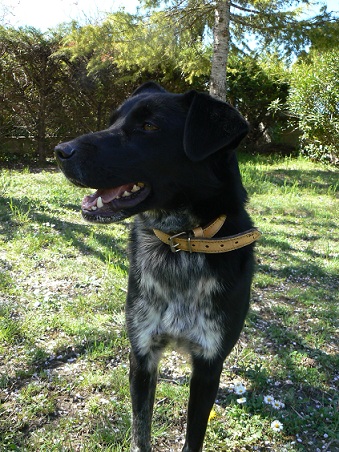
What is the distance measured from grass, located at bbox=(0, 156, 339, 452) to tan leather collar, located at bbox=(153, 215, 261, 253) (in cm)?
100

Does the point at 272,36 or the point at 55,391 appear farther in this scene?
the point at 272,36

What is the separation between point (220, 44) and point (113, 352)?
16.9ft

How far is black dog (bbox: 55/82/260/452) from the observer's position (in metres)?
1.72

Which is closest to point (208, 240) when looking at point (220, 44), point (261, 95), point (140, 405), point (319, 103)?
point (140, 405)

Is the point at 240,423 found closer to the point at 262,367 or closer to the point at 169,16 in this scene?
the point at 262,367

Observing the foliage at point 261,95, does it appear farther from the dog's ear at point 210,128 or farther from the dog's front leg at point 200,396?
the dog's front leg at point 200,396

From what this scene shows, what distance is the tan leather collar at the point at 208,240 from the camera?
179cm

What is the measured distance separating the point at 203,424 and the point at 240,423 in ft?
1.46

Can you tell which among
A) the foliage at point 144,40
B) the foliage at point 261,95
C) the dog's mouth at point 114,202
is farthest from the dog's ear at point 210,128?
the foliage at point 261,95

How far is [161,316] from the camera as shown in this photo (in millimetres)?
1923

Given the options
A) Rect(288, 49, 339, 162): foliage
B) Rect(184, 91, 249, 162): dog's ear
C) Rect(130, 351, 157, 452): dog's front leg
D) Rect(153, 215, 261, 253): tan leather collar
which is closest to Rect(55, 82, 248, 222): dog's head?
Rect(184, 91, 249, 162): dog's ear

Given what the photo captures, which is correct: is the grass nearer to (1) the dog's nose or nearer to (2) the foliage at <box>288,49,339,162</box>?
(1) the dog's nose

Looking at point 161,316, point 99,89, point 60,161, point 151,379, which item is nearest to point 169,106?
point 60,161

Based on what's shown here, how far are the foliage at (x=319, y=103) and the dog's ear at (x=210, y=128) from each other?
9.05m
